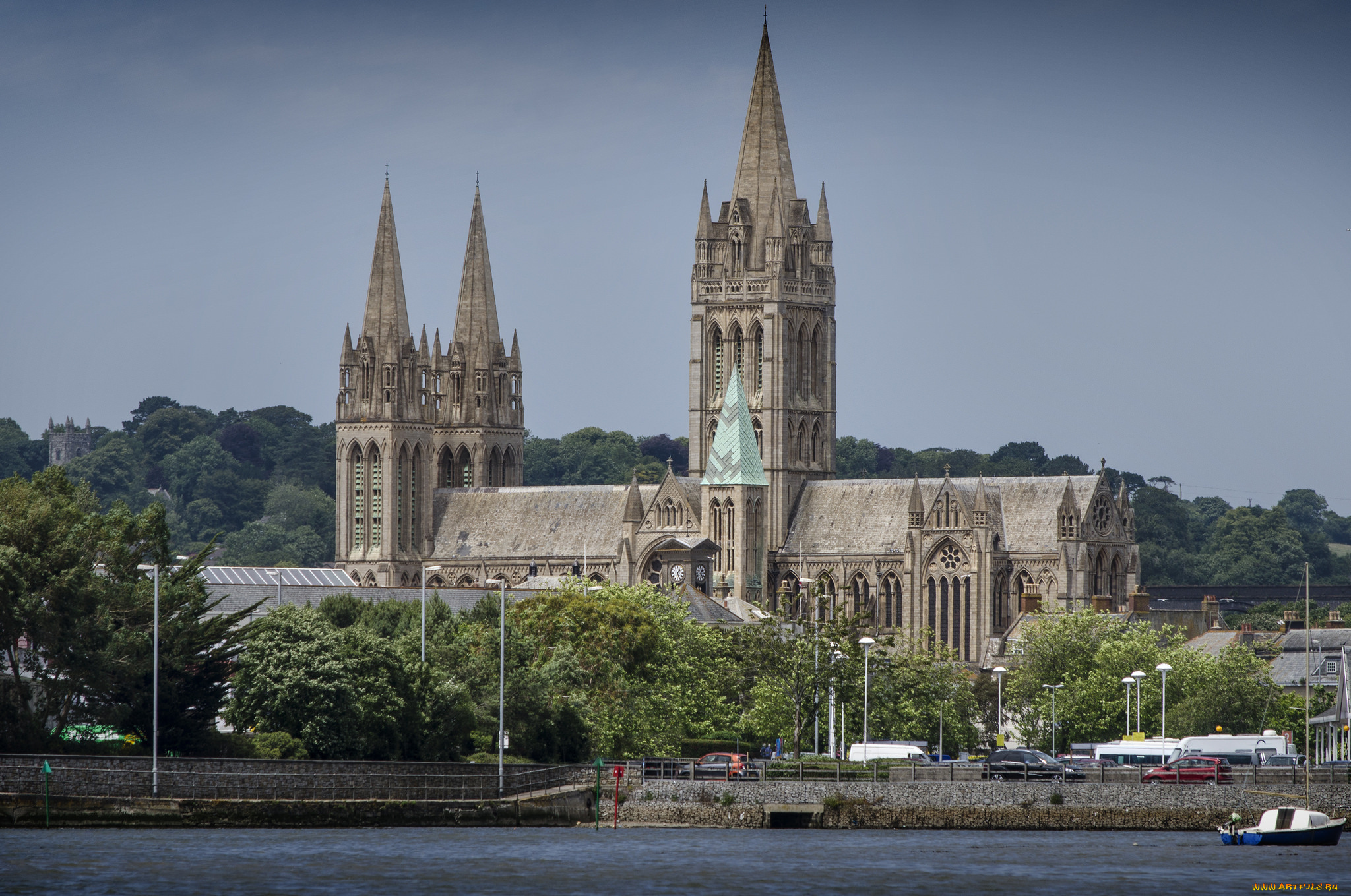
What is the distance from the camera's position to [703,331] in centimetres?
16650

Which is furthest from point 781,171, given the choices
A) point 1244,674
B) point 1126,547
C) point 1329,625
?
point 1244,674

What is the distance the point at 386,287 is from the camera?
565 feet

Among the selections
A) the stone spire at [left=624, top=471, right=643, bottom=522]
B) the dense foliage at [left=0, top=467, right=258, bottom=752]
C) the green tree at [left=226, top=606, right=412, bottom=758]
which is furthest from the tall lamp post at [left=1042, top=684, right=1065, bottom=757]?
the stone spire at [left=624, top=471, right=643, bottom=522]

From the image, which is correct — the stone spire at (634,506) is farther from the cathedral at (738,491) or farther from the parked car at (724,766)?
the parked car at (724,766)

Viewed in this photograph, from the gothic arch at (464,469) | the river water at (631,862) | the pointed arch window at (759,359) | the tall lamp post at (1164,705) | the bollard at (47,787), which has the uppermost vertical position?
the pointed arch window at (759,359)

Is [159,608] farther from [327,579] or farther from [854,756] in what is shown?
[327,579]

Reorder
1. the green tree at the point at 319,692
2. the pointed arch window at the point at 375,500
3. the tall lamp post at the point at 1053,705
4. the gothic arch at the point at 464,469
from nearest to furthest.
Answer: the green tree at the point at 319,692, the tall lamp post at the point at 1053,705, the pointed arch window at the point at 375,500, the gothic arch at the point at 464,469

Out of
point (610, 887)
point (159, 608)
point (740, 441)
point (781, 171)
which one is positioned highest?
point (781, 171)

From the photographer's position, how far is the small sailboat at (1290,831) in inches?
3152

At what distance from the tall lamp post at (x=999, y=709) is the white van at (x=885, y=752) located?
14839mm

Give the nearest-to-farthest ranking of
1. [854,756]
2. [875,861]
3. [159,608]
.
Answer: [875,861] → [159,608] → [854,756]

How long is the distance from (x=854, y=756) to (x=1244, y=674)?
22931 millimetres

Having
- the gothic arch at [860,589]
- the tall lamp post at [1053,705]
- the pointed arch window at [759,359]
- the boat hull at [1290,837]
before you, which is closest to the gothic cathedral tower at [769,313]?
the pointed arch window at [759,359]

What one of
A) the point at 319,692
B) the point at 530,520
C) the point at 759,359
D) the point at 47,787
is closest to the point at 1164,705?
the point at 319,692
